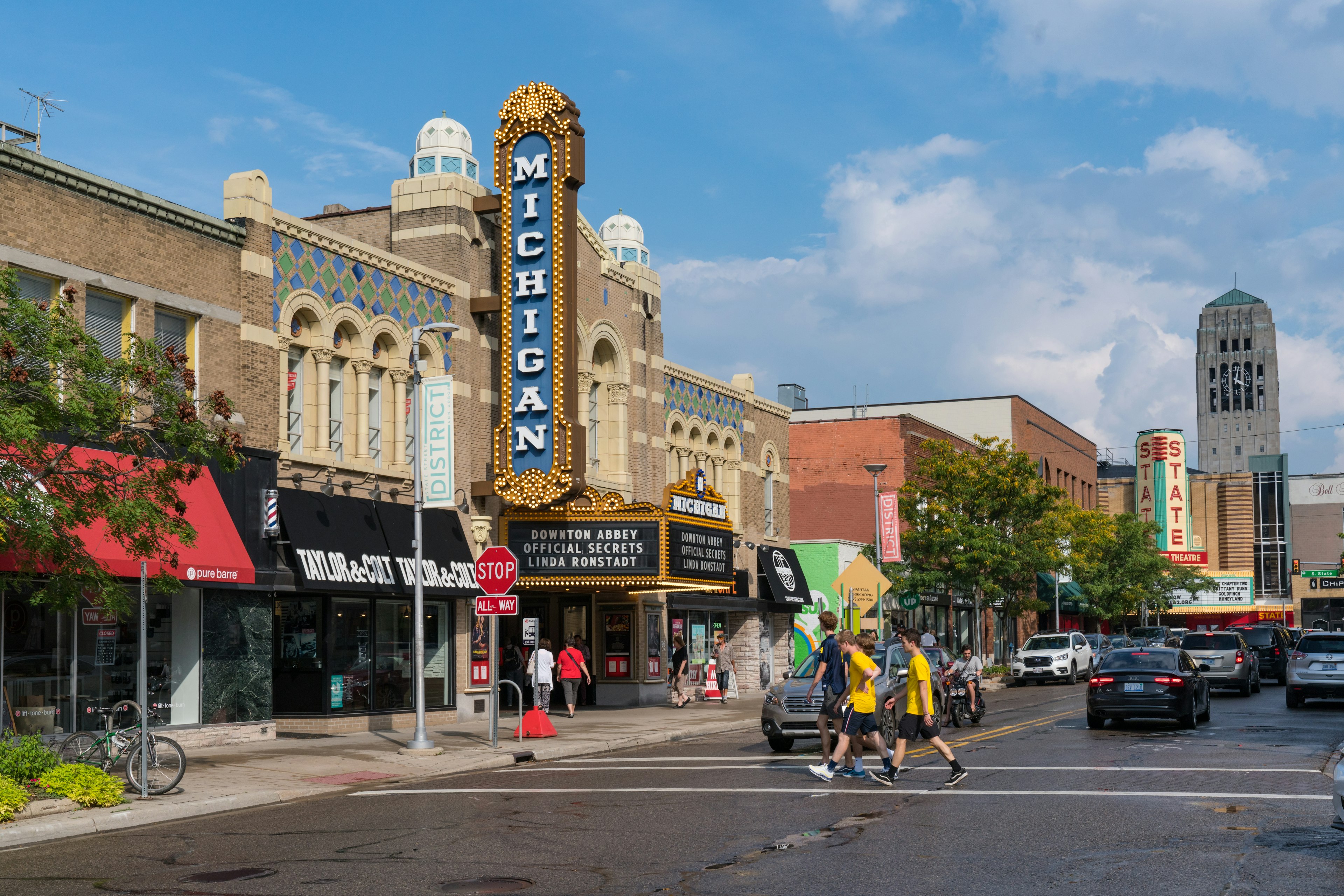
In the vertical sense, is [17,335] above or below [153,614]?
above

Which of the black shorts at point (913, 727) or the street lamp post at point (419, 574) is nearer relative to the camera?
the black shorts at point (913, 727)

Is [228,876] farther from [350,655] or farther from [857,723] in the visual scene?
[350,655]

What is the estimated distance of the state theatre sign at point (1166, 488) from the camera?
103375mm

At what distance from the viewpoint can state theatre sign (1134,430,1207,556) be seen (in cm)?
10338

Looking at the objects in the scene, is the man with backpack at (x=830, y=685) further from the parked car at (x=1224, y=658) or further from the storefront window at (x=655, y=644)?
the parked car at (x=1224, y=658)

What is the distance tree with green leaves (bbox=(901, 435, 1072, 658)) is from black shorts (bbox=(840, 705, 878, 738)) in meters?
30.4

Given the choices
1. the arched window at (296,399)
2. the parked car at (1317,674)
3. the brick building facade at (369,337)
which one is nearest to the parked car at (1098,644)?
the brick building facade at (369,337)

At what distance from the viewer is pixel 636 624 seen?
1346 inches

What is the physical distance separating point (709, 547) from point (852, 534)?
23050 mm

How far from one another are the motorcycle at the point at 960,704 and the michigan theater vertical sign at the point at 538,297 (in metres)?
8.35

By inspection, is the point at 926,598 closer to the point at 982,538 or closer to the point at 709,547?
the point at 982,538

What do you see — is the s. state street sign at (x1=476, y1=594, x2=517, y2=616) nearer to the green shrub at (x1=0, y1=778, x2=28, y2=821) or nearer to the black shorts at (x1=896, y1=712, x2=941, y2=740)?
the black shorts at (x1=896, y1=712, x2=941, y2=740)

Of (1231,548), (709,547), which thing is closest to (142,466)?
(709,547)

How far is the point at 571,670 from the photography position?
28594 mm
